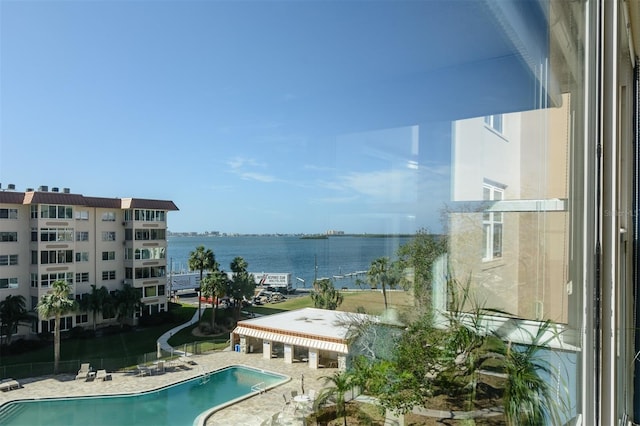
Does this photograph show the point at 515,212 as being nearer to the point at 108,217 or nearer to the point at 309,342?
the point at 309,342

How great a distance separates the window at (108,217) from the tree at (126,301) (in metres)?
0.20

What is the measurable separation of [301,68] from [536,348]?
132cm

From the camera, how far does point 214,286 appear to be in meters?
1.28

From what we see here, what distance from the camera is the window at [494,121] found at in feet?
5.17

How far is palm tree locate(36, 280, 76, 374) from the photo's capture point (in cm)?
105

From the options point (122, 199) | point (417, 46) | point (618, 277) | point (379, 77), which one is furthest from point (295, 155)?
point (618, 277)

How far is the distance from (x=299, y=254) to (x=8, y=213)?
74cm

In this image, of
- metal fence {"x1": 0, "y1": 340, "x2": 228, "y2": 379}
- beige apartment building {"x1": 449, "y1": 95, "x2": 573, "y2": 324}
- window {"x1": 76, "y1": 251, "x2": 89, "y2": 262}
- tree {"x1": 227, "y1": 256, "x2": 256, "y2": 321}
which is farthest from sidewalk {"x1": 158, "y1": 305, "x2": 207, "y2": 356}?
beige apartment building {"x1": 449, "y1": 95, "x2": 573, "y2": 324}

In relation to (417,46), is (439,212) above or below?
below

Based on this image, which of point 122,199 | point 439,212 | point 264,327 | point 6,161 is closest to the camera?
point 6,161

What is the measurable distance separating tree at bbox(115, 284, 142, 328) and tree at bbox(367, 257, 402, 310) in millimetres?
712

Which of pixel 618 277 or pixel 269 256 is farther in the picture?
pixel 618 277

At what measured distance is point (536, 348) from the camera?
1.51 meters

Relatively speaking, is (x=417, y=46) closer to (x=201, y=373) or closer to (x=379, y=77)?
(x=379, y=77)
